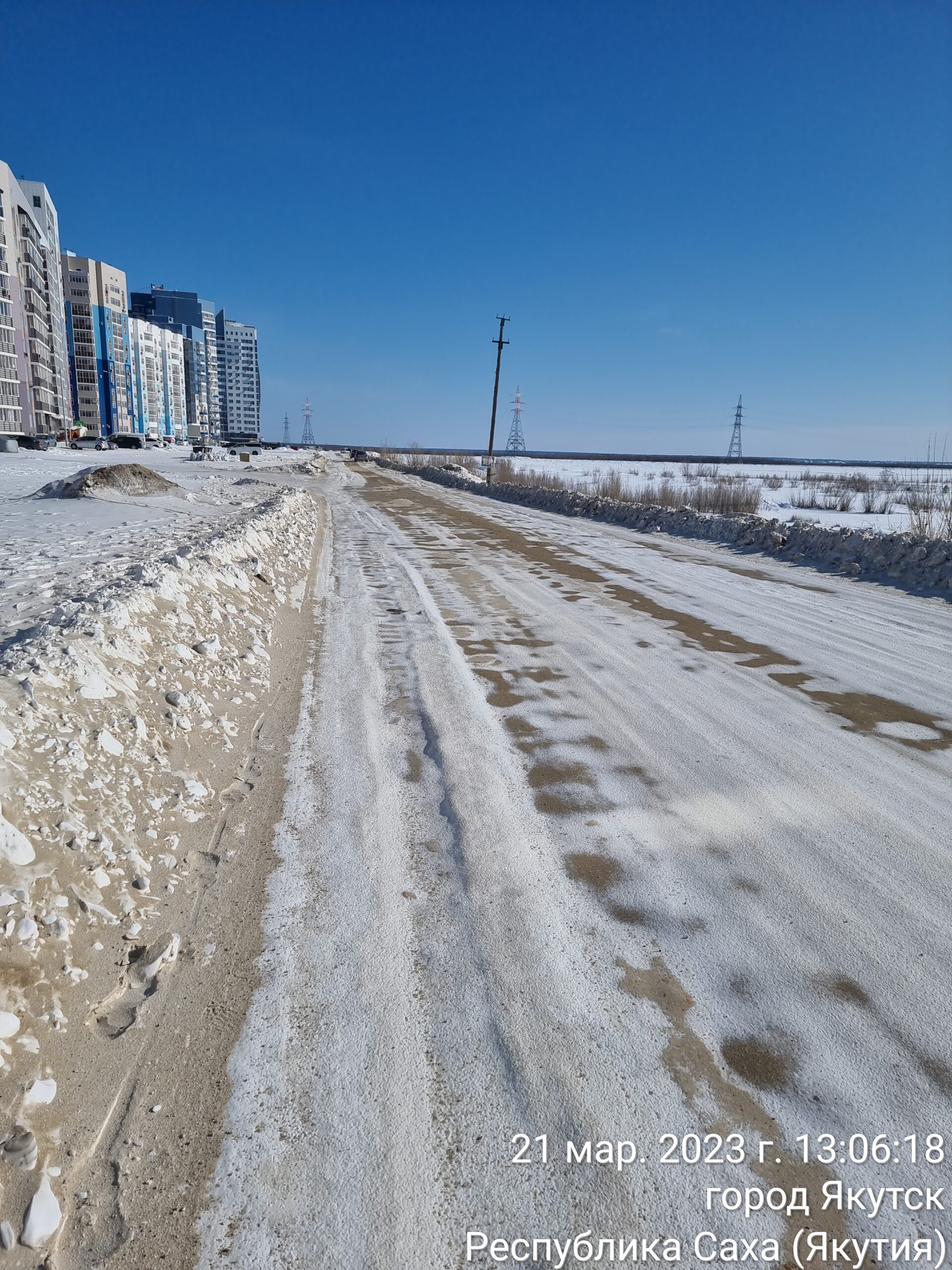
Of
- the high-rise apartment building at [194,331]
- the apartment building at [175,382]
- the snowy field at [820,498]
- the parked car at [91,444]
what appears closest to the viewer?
the snowy field at [820,498]

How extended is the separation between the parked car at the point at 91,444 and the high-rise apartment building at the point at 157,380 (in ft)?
141

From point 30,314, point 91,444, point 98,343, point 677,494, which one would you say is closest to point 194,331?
point 98,343

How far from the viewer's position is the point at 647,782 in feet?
13.5

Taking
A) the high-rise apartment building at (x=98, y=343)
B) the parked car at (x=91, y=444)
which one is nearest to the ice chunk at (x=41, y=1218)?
the parked car at (x=91, y=444)

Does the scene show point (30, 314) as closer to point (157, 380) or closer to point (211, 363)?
point (157, 380)

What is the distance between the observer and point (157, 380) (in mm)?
121250

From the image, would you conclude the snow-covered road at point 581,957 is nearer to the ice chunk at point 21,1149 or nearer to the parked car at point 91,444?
the ice chunk at point 21,1149

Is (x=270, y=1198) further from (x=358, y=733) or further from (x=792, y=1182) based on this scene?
(x=358, y=733)

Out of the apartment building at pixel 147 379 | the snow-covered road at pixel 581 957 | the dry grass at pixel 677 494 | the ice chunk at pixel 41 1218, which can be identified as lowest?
the ice chunk at pixel 41 1218

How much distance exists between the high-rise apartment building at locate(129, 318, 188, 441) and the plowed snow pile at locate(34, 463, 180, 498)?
9910cm

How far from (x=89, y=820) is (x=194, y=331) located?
6923 inches

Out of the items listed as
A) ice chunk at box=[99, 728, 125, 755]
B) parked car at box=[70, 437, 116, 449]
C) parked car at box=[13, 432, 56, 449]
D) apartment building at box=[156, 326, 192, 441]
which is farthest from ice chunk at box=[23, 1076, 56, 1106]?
apartment building at box=[156, 326, 192, 441]

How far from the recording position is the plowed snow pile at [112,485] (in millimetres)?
15680

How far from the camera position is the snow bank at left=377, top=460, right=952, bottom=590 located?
10586 mm
